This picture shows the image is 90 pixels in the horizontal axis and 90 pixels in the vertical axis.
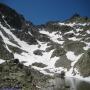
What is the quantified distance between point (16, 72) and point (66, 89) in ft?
76.9

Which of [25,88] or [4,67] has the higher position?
[4,67]

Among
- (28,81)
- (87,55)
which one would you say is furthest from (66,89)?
(87,55)

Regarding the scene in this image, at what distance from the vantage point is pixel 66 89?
10212cm

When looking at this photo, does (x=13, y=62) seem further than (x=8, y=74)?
Yes

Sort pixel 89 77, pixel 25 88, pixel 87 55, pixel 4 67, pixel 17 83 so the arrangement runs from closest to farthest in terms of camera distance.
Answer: pixel 25 88 < pixel 17 83 < pixel 4 67 < pixel 89 77 < pixel 87 55

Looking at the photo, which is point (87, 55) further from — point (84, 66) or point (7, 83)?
point (7, 83)

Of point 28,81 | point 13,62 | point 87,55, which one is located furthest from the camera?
point 87,55

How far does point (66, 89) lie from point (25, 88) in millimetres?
18586

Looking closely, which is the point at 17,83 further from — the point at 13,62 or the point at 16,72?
the point at 13,62

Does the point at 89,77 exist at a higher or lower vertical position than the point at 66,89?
higher

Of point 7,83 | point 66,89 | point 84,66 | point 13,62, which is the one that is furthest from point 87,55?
point 7,83

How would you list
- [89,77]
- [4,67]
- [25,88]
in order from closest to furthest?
1. [25,88]
2. [4,67]
3. [89,77]

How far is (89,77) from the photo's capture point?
178 m

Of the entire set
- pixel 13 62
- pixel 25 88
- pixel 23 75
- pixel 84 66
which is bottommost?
pixel 25 88
